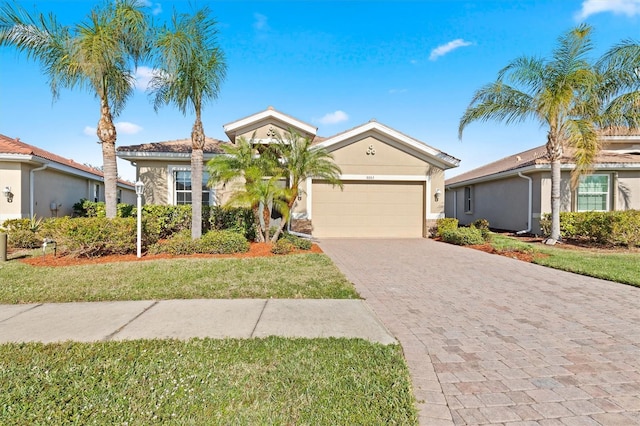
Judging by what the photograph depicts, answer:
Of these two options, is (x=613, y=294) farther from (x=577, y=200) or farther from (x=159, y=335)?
(x=577, y=200)

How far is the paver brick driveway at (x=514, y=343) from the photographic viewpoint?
2.50 meters

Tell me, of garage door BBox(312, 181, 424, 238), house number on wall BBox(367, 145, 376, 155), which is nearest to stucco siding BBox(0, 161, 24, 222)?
garage door BBox(312, 181, 424, 238)

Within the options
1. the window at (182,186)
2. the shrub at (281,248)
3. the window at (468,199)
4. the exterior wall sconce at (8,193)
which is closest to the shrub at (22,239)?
the exterior wall sconce at (8,193)

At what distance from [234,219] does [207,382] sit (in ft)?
31.7

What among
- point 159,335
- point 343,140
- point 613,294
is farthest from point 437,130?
point 159,335

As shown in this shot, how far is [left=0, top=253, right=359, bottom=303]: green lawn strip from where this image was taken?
17.7 ft

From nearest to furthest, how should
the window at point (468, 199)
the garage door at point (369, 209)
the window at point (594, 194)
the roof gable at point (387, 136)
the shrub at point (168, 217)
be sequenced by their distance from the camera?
the shrub at point (168, 217)
the roof gable at point (387, 136)
the garage door at point (369, 209)
the window at point (594, 194)
the window at point (468, 199)

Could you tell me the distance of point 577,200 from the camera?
14633 millimetres

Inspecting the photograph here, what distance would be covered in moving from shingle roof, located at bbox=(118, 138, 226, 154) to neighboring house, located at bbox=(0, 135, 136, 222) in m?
3.64

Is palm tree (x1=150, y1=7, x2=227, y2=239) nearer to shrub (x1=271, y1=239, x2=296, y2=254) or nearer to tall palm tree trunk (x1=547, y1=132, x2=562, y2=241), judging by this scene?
shrub (x1=271, y1=239, x2=296, y2=254)

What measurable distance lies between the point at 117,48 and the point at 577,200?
64.4ft

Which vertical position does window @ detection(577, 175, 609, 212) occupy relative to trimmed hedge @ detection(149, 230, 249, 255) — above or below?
above

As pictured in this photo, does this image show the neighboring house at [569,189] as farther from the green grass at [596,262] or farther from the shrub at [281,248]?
the shrub at [281,248]

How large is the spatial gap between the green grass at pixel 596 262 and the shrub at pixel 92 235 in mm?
11913
